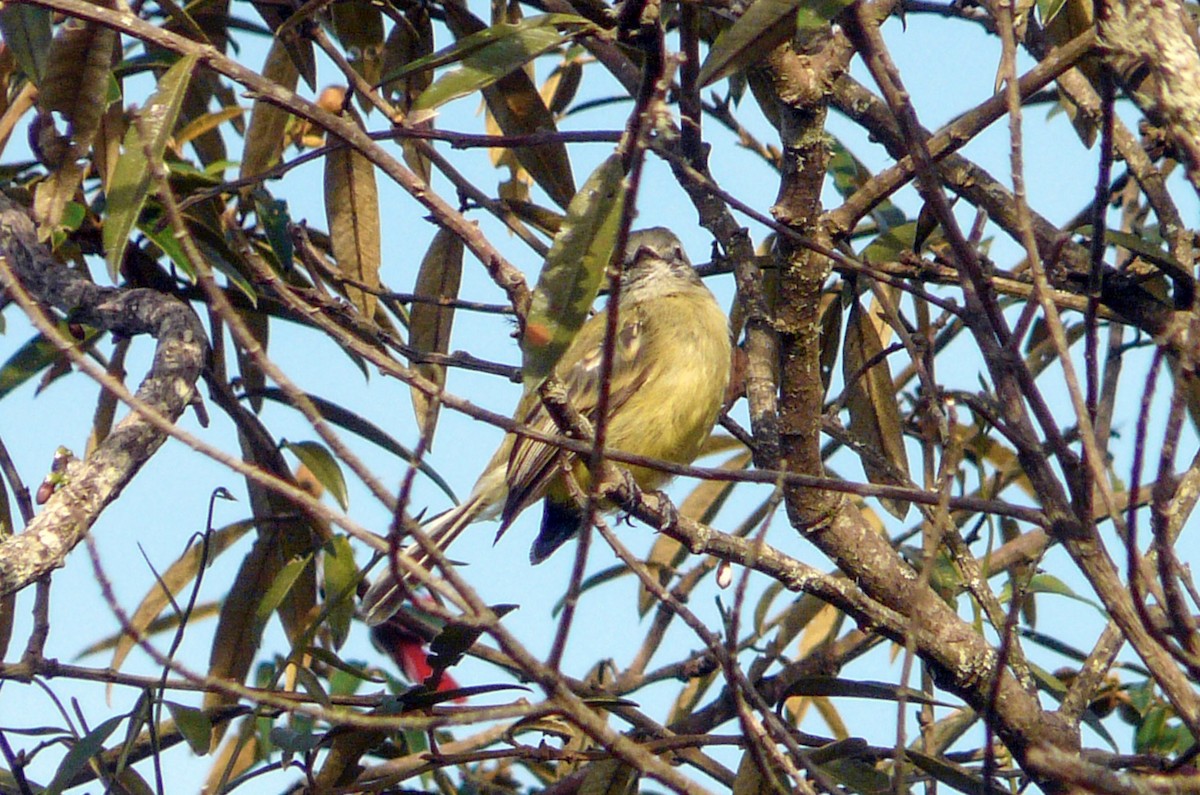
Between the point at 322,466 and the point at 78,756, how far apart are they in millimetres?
963

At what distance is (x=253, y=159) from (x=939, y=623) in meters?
1.94

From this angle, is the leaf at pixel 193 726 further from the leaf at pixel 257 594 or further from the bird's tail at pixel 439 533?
the leaf at pixel 257 594

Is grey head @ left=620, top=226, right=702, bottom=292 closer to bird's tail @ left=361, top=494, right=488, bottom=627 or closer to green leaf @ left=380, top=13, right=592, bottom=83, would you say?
bird's tail @ left=361, top=494, right=488, bottom=627

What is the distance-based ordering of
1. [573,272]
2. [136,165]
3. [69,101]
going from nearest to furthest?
[573,272]
[136,165]
[69,101]

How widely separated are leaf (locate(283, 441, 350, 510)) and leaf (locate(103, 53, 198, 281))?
1.17m

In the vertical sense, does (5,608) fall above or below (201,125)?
below

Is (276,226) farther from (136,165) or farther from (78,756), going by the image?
(78,756)

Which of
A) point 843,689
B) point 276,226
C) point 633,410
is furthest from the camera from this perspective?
point 633,410

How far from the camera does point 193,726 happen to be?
2.74 metres

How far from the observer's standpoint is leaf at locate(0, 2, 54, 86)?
2.55 metres

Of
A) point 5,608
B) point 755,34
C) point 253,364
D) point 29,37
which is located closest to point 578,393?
point 253,364

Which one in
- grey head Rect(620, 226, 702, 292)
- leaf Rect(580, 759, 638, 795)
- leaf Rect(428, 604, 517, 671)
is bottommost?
leaf Rect(580, 759, 638, 795)

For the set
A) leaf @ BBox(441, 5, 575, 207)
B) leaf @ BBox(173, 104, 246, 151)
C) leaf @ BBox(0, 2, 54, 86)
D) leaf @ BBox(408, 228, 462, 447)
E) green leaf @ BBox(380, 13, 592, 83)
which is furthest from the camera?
leaf @ BBox(173, 104, 246, 151)

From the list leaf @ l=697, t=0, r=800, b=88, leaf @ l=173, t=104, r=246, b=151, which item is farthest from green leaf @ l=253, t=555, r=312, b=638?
leaf @ l=697, t=0, r=800, b=88
